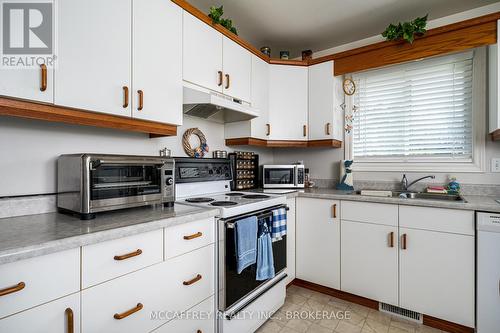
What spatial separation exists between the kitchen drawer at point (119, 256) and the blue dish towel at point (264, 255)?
744 mm

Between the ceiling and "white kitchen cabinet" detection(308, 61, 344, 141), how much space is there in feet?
1.19

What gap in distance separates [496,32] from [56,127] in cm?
308

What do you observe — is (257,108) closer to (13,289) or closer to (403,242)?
(403,242)

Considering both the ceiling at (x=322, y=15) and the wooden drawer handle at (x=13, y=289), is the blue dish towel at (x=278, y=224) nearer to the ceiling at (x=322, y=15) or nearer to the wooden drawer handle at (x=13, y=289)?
the wooden drawer handle at (x=13, y=289)

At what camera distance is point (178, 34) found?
1702 millimetres

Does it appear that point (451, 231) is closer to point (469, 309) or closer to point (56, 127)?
point (469, 309)

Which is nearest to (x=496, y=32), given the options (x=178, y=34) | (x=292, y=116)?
(x=292, y=116)

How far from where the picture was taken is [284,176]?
266 centimetres

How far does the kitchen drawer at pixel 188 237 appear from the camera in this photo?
128 centimetres

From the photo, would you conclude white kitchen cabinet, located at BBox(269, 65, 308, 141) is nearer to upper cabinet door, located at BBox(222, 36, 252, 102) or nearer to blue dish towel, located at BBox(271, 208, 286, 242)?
upper cabinet door, located at BBox(222, 36, 252, 102)

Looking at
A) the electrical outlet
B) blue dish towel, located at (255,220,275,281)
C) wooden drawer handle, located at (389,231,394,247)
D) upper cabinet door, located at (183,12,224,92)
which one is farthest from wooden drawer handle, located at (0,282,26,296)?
the electrical outlet

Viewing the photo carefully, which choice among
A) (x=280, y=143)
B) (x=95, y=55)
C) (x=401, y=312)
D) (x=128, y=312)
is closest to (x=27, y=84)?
(x=95, y=55)

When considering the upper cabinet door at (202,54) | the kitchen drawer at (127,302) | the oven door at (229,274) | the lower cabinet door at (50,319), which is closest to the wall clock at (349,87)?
the upper cabinet door at (202,54)

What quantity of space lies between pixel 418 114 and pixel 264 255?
2.02m
